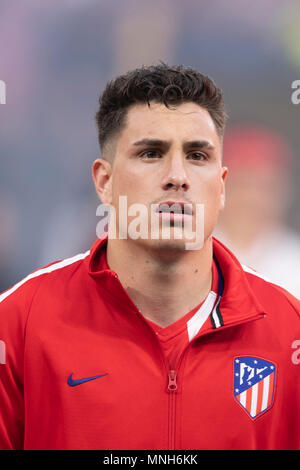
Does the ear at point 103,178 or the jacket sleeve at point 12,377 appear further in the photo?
the ear at point 103,178

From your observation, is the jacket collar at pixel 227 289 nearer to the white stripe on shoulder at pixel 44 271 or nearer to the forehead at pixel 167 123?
the white stripe on shoulder at pixel 44 271

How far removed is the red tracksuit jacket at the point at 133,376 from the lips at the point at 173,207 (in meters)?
0.23

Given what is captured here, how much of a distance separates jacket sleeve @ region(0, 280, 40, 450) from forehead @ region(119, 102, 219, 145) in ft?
1.92

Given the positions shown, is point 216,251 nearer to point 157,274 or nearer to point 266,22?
point 157,274

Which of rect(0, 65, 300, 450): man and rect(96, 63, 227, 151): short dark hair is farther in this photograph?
rect(96, 63, 227, 151): short dark hair

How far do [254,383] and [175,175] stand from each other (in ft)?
1.94

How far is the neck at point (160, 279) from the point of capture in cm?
Result: 131

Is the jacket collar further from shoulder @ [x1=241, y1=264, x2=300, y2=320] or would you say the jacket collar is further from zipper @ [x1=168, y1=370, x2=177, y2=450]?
zipper @ [x1=168, y1=370, x2=177, y2=450]

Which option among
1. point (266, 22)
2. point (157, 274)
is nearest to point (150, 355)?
point (157, 274)

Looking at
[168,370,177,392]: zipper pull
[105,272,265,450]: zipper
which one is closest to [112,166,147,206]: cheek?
[105,272,265,450]: zipper

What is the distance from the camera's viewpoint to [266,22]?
240 cm

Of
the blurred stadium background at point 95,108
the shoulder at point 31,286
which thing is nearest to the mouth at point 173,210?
the shoulder at point 31,286

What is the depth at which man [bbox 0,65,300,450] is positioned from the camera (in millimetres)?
1194

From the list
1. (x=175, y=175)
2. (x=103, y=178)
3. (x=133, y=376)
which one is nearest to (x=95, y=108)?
(x=103, y=178)
